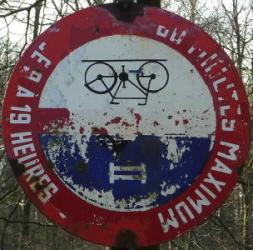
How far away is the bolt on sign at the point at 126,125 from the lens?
128 cm

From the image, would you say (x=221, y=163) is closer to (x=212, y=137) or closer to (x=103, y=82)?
(x=212, y=137)

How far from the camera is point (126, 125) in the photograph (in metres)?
Answer: 1.32

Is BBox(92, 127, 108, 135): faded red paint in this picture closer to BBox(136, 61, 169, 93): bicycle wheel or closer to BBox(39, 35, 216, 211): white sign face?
BBox(39, 35, 216, 211): white sign face

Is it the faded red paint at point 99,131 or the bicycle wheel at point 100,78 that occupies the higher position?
the bicycle wheel at point 100,78

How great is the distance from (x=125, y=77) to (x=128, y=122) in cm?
11

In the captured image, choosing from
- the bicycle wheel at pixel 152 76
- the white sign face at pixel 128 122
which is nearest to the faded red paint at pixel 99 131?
the white sign face at pixel 128 122

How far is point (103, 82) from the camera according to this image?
1.33m

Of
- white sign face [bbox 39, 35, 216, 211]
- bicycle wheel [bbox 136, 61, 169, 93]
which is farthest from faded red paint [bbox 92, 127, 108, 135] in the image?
bicycle wheel [bbox 136, 61, 169, 93]

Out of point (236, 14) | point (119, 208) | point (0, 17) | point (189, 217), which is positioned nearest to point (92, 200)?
point (119, 208)

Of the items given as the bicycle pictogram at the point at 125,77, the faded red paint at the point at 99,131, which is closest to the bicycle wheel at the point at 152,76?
the bicycle pictogram at the point at 125,77

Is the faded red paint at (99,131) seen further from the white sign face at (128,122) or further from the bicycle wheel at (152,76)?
the bicycle wheel at (152,76)

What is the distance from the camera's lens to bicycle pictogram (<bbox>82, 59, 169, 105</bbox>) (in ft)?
4.35

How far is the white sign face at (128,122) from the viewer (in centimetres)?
129

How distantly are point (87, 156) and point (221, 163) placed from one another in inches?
11.8
